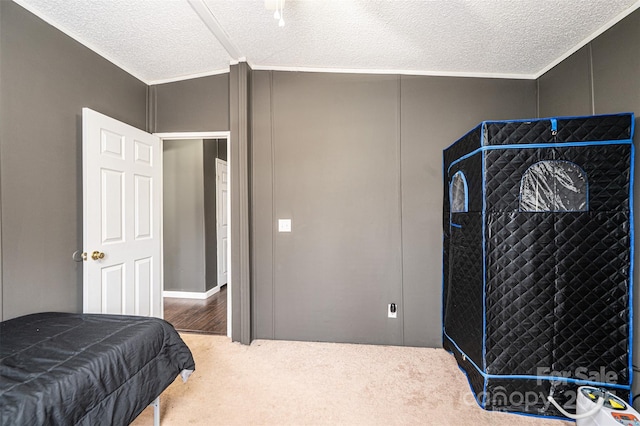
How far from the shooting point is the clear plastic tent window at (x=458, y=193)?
1874 millimetres

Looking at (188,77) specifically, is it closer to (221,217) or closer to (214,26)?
(214,26)

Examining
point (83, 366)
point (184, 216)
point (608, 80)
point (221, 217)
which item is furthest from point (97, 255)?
point (608, 80)

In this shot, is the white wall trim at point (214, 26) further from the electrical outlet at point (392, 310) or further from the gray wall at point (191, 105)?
the electrical outlet at point (392, 310)

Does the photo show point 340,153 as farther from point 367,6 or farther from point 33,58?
point 33,58

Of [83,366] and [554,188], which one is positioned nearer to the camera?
[83,366]

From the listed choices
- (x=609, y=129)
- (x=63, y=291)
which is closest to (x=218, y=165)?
(x=63, y=291)

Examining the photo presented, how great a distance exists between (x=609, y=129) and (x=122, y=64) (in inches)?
143

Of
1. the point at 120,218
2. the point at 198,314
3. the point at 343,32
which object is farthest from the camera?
the point at 198,314

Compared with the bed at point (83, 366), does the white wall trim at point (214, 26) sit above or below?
above

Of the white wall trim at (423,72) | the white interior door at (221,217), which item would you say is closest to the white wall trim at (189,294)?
the white interior door at (221,217)

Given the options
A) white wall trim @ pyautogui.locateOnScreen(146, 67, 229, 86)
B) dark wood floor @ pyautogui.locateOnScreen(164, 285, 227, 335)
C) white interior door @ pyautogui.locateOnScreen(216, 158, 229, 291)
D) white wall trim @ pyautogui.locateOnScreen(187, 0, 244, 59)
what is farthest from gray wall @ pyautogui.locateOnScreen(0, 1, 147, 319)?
white interior door @ pyautogui.locateOnScreen(216, 158, 229, 291)

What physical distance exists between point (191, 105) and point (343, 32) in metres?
1.63

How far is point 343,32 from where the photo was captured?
1.91m

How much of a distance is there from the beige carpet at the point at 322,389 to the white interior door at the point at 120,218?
76 cm
